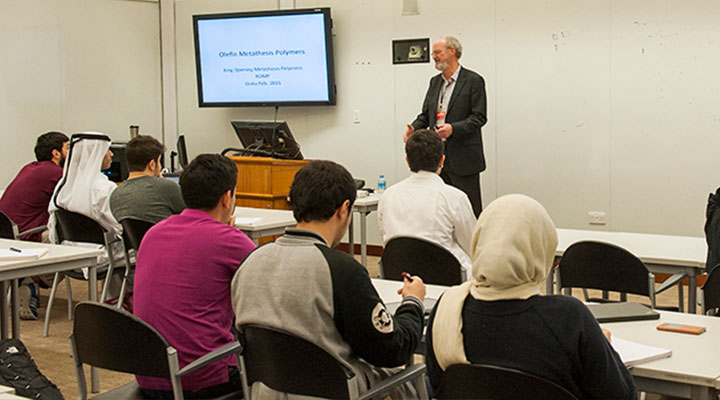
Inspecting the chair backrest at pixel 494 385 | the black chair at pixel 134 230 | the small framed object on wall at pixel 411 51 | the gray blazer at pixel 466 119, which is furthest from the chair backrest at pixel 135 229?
the small framed object on wall at pixel 411 51

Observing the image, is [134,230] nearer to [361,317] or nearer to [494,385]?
[361,317]

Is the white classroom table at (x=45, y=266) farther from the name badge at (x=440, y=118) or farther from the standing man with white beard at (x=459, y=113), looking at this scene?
the name badge at (x=440, y=118)

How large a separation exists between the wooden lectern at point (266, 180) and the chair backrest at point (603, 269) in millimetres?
3619

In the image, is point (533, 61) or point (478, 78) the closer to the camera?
point (478, 78)

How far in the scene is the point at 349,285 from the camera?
83.0 inches

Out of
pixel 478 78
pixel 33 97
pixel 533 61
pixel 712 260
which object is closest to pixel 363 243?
pixel 478 78

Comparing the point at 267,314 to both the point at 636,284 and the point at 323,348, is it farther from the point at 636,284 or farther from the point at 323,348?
the point at 636,284

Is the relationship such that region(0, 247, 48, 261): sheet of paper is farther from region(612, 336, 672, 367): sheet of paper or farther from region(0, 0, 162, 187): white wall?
region(0, 0, 162, 187): white wall

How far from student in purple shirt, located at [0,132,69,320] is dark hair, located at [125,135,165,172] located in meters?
1.29

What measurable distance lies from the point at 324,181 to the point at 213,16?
6.39 metres

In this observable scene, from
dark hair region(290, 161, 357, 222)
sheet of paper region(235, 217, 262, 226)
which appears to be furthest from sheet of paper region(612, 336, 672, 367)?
sheet of paper region(235, 217, 262, 226)

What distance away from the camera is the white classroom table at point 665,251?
367 centimetres

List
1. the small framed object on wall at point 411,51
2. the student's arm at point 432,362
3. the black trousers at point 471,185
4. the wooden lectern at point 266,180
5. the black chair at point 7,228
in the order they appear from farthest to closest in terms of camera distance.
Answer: the small framed object on wall at point 411,51 < the wooden lectern at point 266,180 < the black trousers at point 471,185 < the black chair at point 7,228 < the student's arm at point 432,362

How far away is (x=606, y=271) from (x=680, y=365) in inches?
57.2
